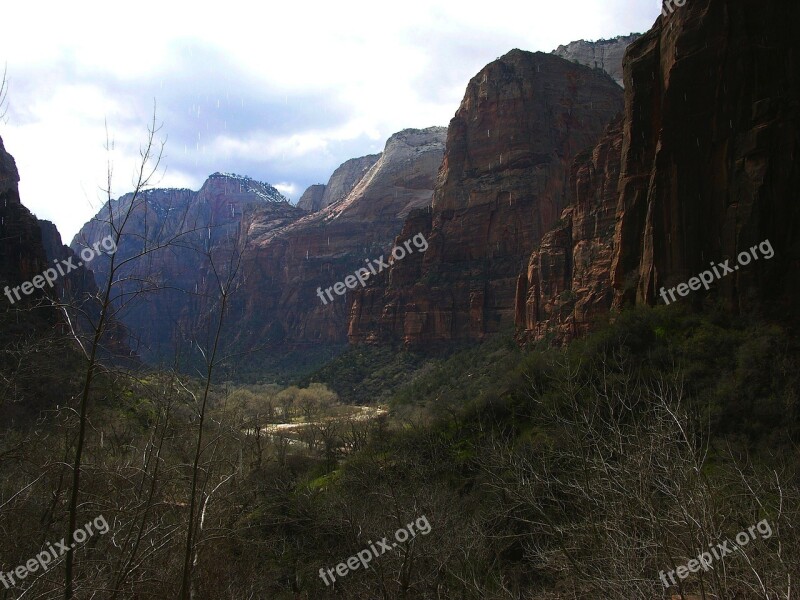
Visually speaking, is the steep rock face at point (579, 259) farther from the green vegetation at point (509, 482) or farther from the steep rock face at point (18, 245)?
the steep rock face at point (18, 245)

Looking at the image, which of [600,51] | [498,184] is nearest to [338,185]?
[600,51]

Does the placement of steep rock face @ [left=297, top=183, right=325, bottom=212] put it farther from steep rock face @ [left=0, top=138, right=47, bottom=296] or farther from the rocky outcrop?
steep rock face @ [left=0, top=138, right=47, bottom=296]

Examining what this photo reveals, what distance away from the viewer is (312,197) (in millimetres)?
181250

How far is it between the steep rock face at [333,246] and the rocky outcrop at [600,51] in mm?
33281

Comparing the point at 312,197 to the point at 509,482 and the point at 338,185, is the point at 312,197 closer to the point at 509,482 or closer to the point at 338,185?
the point at 338,185

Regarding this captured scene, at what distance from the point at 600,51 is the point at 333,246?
68.5 metres

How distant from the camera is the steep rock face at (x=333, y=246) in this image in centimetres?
11725

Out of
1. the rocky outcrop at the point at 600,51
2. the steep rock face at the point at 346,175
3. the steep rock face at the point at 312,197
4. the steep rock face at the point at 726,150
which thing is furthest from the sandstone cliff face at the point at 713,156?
the steep rock face at the point at 312,197

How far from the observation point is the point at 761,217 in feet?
70.1

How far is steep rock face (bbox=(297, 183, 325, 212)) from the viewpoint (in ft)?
584

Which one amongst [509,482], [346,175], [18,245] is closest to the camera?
[509,482]

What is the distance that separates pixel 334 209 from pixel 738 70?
115 meters

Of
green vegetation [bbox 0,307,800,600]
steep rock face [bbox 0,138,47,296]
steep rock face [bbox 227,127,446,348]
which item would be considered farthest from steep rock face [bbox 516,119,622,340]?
steep rock face [bbox 227,127,446,348]

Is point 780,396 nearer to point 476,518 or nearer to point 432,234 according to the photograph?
point 476,518
